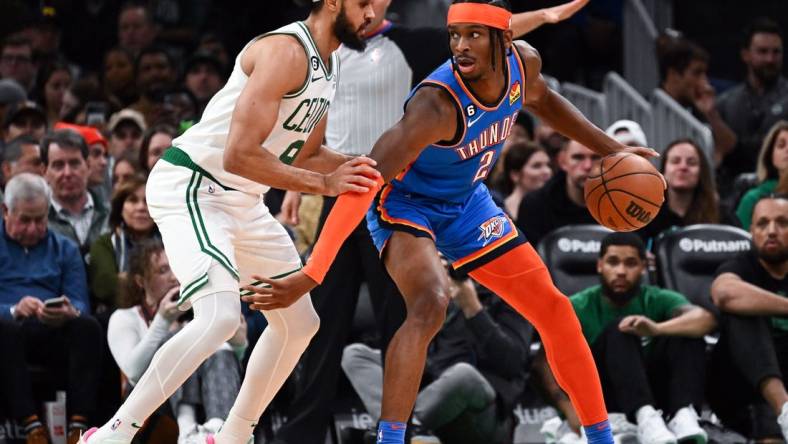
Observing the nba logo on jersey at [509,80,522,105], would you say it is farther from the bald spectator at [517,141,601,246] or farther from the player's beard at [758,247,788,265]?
the bald spectator at [517,141,601,246]

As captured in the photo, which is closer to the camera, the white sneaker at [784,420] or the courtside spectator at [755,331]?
the white sneaker at [784,420]

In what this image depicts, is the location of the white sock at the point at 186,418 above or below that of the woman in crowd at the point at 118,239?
below

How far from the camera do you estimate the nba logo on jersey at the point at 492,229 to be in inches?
231

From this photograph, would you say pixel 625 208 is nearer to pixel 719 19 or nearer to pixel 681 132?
pixel 681 132

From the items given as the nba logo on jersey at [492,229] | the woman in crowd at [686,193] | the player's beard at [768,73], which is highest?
the player's beard at [768,73]

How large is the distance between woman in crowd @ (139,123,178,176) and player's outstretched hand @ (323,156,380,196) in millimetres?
3836

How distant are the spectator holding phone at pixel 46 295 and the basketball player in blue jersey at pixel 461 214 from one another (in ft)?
6.52

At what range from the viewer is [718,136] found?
432 inches

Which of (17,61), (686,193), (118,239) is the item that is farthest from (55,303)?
(17,61)

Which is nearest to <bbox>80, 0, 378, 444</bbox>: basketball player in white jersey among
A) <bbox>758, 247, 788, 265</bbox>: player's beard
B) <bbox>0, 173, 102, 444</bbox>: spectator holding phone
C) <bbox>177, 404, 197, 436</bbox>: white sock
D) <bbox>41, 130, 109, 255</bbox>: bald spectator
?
<bbox>177, 404, 197, 436</bbox>: white sock

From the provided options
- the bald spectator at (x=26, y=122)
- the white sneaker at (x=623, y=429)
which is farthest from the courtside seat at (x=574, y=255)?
the bald spectator at (x=26, y=122)

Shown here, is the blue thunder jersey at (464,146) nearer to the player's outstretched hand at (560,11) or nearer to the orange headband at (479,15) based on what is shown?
the orange headband at (479,15)

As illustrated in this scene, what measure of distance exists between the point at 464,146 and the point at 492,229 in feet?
1.29

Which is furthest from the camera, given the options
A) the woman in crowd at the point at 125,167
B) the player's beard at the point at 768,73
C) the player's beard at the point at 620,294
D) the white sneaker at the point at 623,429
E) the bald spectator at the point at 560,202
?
the player's beard at the point at 768,73
